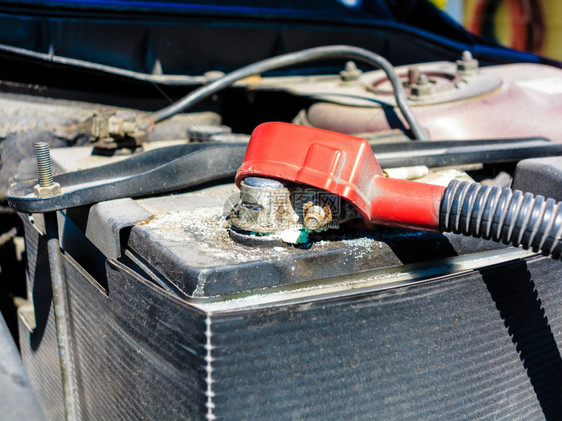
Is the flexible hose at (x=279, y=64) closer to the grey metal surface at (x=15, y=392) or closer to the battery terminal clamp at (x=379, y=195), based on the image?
the battery terminal clamp at (x=379, y=195)

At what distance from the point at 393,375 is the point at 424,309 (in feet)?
0.27

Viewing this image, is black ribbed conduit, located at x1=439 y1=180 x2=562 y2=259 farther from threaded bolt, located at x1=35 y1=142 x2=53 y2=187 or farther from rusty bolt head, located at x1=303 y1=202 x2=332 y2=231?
threaded bolt, located at x1=35 y1=142 x2=53 y2=187

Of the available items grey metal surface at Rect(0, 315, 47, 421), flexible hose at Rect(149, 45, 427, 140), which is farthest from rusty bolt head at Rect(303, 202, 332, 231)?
flexible hose at Rect(149, 45, 427, 140)

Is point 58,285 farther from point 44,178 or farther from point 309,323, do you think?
point 309,323

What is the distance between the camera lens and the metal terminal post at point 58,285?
A: 824mm

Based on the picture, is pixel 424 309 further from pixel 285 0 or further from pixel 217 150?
pixel 285 0

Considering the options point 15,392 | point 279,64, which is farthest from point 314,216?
point 279,64

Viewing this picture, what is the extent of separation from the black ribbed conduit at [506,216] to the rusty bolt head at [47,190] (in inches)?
20.2

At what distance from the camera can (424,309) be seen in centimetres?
69

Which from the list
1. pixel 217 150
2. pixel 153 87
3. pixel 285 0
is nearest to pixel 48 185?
pixel 217 150

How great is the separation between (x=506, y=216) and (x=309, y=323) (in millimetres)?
236

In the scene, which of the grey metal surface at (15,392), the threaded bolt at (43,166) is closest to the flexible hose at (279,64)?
the threaded bolt at (43,166)

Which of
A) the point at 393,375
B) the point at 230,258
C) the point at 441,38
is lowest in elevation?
the point at 393,375

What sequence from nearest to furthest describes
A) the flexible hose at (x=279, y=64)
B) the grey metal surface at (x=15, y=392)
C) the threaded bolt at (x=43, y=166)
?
the grey metal surface at (x=15, y=392), the threaded bolt at (x=43, y=166), the flexible hose at (x=279, y=64)
